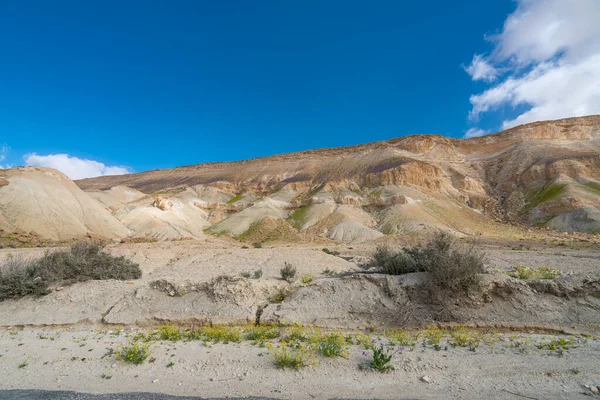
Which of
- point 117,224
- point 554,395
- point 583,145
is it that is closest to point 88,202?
point 117,224

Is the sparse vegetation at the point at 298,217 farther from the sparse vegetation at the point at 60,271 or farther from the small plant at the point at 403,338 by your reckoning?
the small plant at the point at 403,338

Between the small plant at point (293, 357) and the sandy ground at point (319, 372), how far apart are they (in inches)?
4.6

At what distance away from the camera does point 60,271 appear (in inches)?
398

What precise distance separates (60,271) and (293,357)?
8923 mm

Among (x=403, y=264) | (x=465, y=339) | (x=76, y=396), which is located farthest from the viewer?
(x=403, y=264)

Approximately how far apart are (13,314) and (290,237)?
31.1 metres

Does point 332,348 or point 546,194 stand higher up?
point 546,194

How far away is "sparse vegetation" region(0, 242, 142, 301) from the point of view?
9.13m

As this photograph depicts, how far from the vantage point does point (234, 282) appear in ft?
28.5

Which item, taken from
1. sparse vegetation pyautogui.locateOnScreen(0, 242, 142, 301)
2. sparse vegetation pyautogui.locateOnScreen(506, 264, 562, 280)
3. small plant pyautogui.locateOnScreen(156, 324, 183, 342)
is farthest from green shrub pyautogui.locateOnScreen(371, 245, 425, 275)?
sparse vegetation pyautogui.locateOnScreen(0, 242, 142, 301)

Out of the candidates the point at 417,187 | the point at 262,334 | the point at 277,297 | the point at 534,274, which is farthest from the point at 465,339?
the point at 417,187

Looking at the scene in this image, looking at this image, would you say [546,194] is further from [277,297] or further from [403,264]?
[277,297]

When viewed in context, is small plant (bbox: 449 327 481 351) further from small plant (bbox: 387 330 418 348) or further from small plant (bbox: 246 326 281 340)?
small plant (bbox: 246 326 281 340)

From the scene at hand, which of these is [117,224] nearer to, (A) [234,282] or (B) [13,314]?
(B) [13,314]
